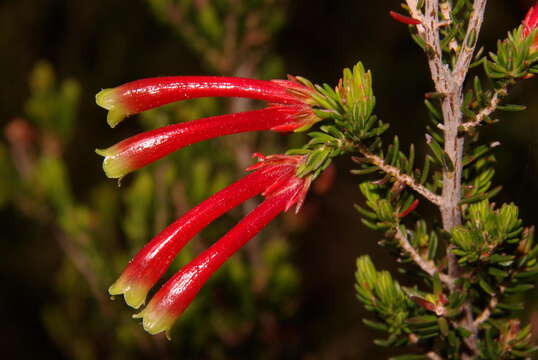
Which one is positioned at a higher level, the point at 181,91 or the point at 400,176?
the point at 181,91

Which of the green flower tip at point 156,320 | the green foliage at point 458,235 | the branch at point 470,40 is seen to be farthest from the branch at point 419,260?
the green flower tip at point 156,320

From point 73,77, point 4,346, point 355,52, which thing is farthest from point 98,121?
point 355,52

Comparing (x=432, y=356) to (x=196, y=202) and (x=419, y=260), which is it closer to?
(x=419, y=260)

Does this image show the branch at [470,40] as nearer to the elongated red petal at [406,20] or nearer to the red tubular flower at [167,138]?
the elongated red petal at [406,20]

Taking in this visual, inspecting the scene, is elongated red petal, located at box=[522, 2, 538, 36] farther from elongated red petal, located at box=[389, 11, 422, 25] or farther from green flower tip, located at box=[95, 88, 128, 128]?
green flower tip, located at box=[95, 88, 128, 128]

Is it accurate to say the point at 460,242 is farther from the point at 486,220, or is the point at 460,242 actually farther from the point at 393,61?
the point at 393,61

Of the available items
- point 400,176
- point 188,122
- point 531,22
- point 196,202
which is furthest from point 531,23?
point 196,202

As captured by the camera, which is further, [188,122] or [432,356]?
[432,356]
